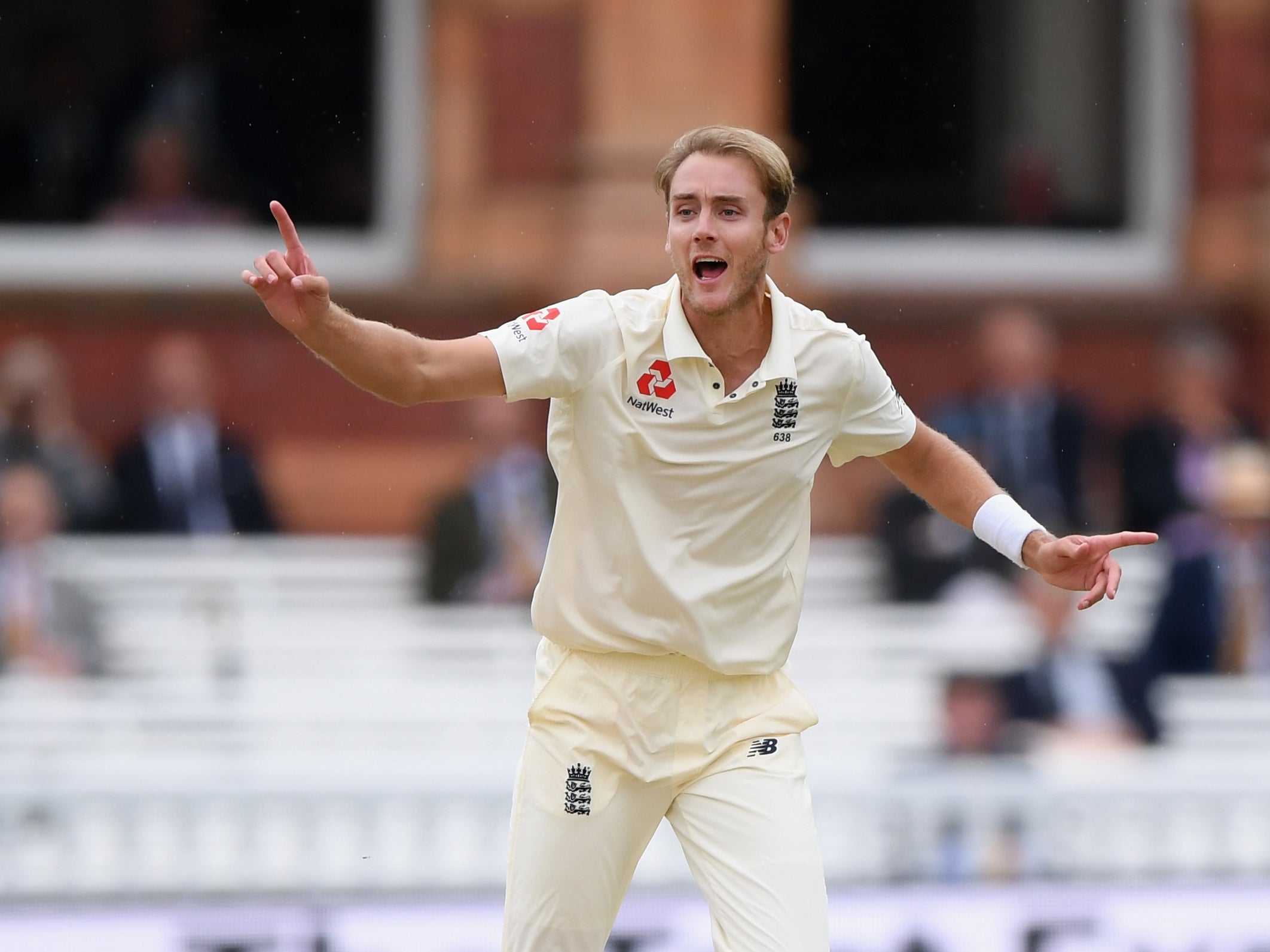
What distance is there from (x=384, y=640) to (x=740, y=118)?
2985 millimetres

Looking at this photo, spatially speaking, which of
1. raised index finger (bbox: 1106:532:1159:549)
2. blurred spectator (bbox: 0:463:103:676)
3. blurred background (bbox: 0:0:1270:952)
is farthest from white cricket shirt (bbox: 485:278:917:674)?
blurred spectator (bbox: 0:463:103:676)

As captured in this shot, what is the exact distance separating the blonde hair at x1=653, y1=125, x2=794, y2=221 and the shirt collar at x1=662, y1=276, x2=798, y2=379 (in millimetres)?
201

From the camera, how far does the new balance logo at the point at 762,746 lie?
4.18 metres

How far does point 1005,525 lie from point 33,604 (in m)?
4.69

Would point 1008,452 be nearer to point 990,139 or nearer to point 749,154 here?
point 990,139

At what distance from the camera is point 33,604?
793 cm

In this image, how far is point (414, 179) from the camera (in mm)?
10367

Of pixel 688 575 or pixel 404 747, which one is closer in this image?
pixel 688 575

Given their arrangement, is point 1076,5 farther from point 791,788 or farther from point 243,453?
point 791,788

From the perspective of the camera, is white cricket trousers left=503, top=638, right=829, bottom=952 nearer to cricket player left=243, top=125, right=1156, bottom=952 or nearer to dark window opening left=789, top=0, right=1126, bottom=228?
cricket player left=243, top=125, right=1156, bottom=952

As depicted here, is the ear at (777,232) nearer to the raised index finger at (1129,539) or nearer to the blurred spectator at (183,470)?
the raised index finger at (1129,539)

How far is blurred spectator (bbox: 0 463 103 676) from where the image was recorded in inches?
311

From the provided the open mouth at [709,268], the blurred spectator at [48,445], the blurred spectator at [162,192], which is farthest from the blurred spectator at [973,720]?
the blurred spectator at [162,192]

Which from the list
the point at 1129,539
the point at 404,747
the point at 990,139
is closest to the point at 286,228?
the point at 1129,539
